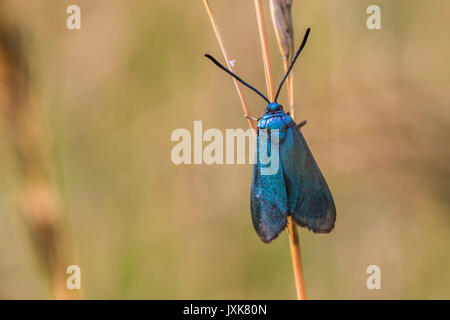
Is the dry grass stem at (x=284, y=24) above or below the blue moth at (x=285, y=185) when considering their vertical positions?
above

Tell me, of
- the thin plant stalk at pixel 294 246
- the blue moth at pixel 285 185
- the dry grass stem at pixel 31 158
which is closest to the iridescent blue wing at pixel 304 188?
the blue moth at pixel 285 185

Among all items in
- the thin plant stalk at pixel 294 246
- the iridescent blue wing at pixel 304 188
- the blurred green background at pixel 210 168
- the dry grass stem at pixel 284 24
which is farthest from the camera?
the blurred green background at pixel 210 168

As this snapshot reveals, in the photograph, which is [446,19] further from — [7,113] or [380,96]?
[7,113]

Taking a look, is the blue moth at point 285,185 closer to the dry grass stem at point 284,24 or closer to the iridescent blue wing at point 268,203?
the iridescent blue wing at point 268,203

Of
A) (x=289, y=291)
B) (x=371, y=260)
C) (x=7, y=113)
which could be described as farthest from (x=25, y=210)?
(x=371, y=260)

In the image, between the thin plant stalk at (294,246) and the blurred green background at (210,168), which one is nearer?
the thin plant stalk at (294,246)

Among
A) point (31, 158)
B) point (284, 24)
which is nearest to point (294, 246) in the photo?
point (284, 24)
